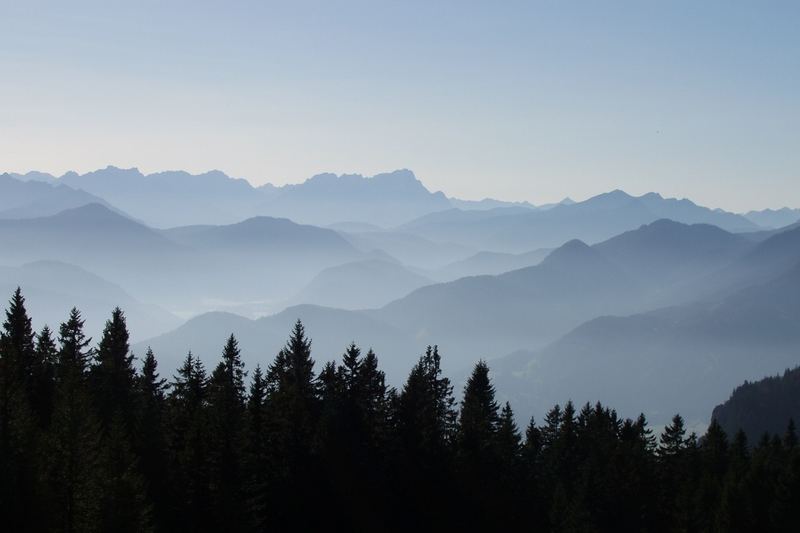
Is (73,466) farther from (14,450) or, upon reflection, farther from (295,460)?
(295,460)

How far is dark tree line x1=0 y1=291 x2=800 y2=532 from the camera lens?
3117 cm

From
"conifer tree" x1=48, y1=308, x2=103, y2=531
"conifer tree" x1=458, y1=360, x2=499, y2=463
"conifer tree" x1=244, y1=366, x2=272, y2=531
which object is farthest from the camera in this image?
"conifer tree" x1=458, y1=360, x2=499, y2=463

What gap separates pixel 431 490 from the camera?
43.5 meters

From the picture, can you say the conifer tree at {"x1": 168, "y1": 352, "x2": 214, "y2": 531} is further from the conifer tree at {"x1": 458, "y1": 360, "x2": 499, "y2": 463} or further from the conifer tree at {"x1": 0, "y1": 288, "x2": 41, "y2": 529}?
the conifer tree at {"x1": 458, "y1": 360, "x2": 499, "y2": 463}

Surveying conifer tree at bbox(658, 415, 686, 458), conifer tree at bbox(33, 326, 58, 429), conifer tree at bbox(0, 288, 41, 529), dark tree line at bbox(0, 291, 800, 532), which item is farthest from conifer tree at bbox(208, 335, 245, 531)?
conifer tree at bbox(658, 415, 686, 458)

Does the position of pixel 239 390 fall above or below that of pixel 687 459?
above

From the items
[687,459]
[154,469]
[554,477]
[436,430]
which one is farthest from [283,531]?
[687,459]

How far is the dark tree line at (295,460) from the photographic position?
3117 centimetres

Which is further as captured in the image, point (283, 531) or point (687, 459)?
point (687, 459)

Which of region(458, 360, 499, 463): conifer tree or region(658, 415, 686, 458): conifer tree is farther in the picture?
region(658, 415, 686, 458): conifer tree

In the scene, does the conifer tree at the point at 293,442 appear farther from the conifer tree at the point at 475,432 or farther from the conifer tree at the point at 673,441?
the conifer tree at the point at 673,441

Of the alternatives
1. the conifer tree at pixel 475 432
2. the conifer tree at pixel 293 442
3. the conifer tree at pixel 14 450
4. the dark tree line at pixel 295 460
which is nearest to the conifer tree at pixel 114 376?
the dark tree line at pixel 295 460

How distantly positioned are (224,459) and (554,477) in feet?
96.8

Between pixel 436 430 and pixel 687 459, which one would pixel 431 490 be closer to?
pixel 436 430
